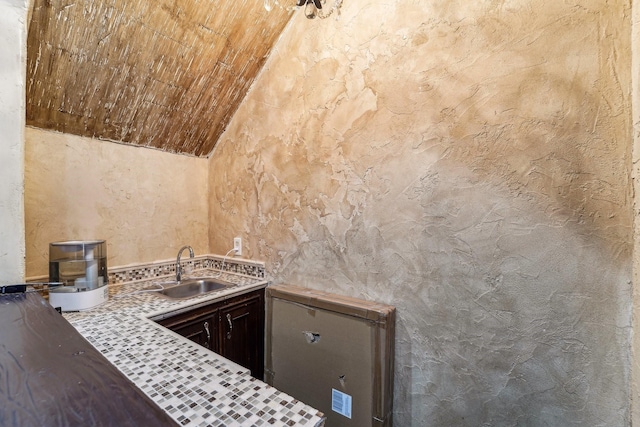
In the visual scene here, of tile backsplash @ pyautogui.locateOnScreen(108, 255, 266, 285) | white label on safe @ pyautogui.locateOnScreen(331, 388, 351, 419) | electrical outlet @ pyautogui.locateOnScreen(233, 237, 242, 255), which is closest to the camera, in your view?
white label on safe @ pyautogui.locateOnScreen(331, 388, 351, 419)

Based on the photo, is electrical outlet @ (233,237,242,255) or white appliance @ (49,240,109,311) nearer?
white appliance @ (49,240,109,311)

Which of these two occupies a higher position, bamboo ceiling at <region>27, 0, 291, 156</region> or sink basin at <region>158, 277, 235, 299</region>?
bamboo ceiling at <region>27, 0, 291, 156</region>

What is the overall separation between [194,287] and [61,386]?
1.65 metres

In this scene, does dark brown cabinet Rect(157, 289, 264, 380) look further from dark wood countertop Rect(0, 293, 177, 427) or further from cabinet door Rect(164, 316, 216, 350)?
dark wood countertop Rect(0, 293, 177, 427)

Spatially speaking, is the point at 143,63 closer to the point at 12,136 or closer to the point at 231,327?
the point at 12,136

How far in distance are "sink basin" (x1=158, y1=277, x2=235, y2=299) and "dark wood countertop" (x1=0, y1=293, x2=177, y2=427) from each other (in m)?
1.22

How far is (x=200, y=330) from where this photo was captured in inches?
66.6

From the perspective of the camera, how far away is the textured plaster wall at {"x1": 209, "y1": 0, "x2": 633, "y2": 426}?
1.08 m

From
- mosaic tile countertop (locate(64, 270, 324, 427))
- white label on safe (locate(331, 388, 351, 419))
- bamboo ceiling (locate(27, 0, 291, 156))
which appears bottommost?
white label on safe (locate(331, 388, 351, 419))

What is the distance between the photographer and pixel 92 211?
1890mm

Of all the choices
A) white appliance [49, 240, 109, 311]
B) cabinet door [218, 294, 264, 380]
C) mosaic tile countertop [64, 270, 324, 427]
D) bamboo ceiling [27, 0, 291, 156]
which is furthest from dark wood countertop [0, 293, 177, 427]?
bamboo ceiling [27, 0, 291, 156]

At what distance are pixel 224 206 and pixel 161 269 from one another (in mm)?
661

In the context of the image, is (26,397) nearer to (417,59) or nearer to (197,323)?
(197,323)

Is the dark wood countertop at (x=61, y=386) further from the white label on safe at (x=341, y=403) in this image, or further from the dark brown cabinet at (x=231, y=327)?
the white label on safe at (x=341, y=403)
